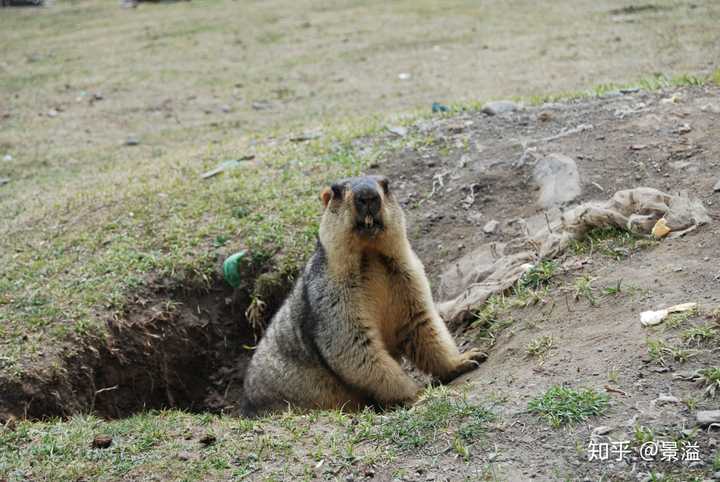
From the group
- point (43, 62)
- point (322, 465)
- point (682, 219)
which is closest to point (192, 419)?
point (322, 465)

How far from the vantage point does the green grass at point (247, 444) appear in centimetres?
399

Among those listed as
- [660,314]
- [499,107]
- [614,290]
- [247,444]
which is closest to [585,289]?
[614,290]

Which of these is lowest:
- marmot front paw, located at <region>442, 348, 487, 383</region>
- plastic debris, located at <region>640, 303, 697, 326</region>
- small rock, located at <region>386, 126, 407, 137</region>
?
marmot front paw, located at <region>442, 348, 487, 383</region>

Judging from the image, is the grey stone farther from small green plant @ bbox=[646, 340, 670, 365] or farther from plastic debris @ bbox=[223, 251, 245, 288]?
plastic debris @ bbox=[223, 251, 245, 288]

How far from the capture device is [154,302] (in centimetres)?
686

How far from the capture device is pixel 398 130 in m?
8.68

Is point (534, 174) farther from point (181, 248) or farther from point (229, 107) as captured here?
point (229, 107)

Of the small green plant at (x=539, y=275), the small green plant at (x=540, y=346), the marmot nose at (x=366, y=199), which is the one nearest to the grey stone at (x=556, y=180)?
the small green plant at (x=539, y=275)

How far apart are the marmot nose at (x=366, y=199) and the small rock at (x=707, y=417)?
7.22ft

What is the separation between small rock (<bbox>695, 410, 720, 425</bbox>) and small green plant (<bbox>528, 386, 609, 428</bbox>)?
0.42 metres

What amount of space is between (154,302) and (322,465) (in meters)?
3.32

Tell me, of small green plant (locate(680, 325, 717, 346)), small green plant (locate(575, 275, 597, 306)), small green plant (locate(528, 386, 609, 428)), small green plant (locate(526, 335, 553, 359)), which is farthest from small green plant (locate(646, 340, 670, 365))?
small green plant (locate(575, 275, 597, 306))

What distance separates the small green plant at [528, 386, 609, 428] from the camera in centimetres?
375

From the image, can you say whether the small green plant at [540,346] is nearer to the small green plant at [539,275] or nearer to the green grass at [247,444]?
the green grass at [247,444]
